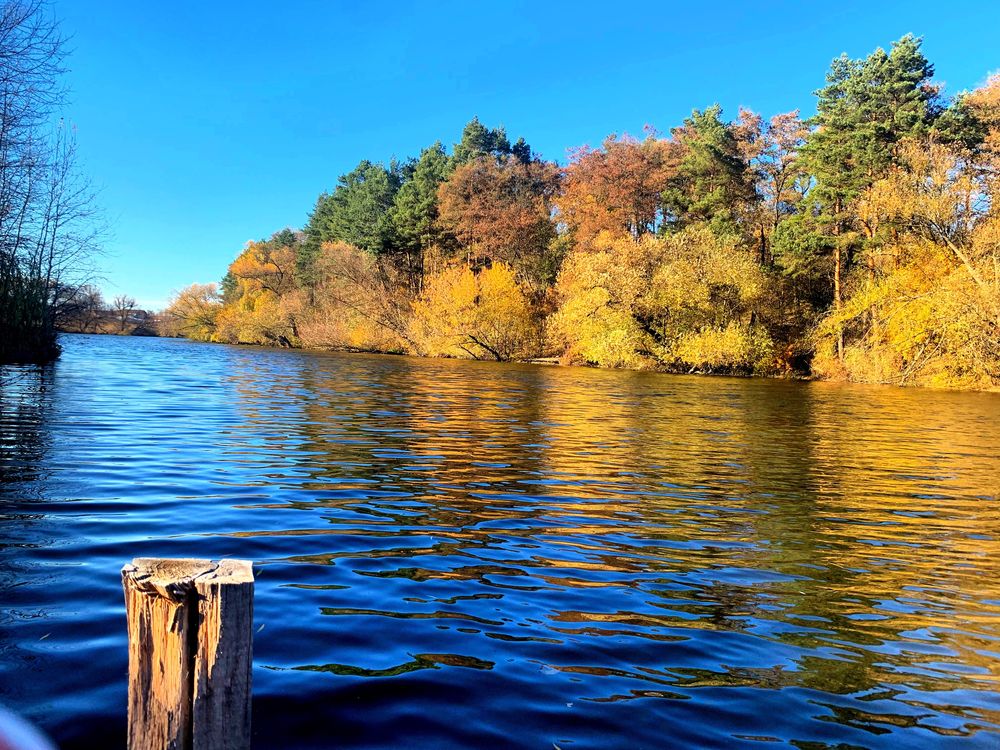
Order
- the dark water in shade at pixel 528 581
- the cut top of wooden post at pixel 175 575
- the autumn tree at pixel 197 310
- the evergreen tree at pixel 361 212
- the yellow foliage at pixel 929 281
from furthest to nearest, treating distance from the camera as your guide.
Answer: the autumn tree at pixel 197 310 < the evergreen tree at pixel 361 212 < the yellow foliage at pixel 929 281 < the dark water in shade at pixel 528 581 < the cut top of wooden post at pixel 175 575

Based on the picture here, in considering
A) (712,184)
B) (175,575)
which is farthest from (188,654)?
(712,184)

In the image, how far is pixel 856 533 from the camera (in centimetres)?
736

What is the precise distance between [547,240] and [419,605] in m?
59.1

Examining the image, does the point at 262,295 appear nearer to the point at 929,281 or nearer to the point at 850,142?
the point at 850,142

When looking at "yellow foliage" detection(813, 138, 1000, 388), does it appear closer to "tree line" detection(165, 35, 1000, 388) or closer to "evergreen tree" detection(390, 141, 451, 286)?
"tree line" detection(165, 35, 1000, 388)

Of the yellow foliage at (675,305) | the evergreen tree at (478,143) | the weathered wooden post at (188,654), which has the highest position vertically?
the evergreen tree at (478,143)

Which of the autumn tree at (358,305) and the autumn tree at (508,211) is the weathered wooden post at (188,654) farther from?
the autumn tree at (358,305)

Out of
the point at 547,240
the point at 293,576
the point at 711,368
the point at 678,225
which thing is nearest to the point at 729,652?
the point at 293,576

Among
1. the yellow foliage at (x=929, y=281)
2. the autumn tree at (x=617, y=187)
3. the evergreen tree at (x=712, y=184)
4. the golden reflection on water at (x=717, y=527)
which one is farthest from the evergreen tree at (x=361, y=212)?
the golden reflection on water at (x=717, y=527)

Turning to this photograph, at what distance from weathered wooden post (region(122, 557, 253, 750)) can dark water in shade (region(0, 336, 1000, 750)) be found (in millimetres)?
909

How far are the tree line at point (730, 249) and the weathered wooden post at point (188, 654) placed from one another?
37.6 metres

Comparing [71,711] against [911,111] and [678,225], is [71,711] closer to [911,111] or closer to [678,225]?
[911,111]

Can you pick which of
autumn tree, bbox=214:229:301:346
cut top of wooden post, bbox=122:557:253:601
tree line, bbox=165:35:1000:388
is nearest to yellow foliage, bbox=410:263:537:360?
tree line, bbox=165:35:1000:388

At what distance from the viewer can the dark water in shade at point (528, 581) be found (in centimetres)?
341
